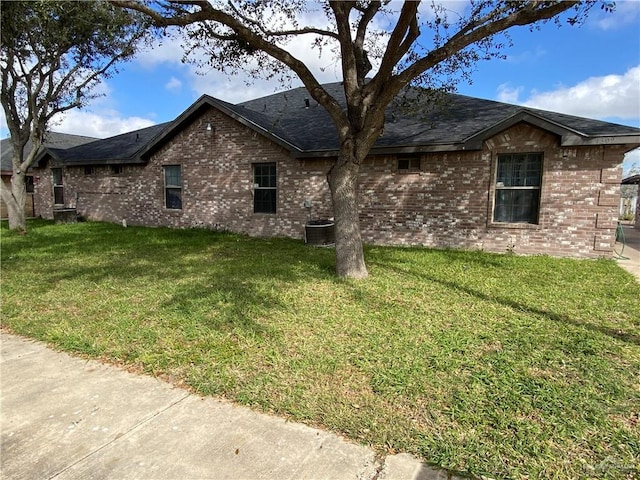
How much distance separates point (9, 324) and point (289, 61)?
537cm

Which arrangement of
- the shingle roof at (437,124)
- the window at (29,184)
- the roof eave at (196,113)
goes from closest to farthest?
the shingle roof at (437,124) → the roof eave at (196,113) → the window at (29,184)

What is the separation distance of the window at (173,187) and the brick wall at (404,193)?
219 mm

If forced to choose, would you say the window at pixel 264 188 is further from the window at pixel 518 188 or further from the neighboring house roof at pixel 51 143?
the neighboring house roof at pixel 51 143

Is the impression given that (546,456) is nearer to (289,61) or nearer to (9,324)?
(9,324)

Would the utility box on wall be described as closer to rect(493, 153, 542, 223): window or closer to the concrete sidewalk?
rect(493, 153, 542, 223): window

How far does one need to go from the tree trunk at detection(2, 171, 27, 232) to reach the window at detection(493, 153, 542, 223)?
598 inches

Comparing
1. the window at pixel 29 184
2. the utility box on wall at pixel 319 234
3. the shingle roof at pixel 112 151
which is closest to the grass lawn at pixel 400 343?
the utility box on wall at pixel 319 234

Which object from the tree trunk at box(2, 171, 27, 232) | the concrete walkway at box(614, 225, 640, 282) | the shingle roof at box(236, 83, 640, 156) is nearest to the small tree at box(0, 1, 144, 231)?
the tree trunk at box(2, 171, 27, 232)

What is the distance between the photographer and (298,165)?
1096 cm

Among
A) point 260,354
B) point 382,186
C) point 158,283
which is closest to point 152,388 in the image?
point 260,354

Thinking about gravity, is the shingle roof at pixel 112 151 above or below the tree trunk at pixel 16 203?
above

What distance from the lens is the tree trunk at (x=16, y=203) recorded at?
13.1 m

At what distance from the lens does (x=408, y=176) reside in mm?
9562

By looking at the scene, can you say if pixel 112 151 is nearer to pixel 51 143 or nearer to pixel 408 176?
pixel 51 143
